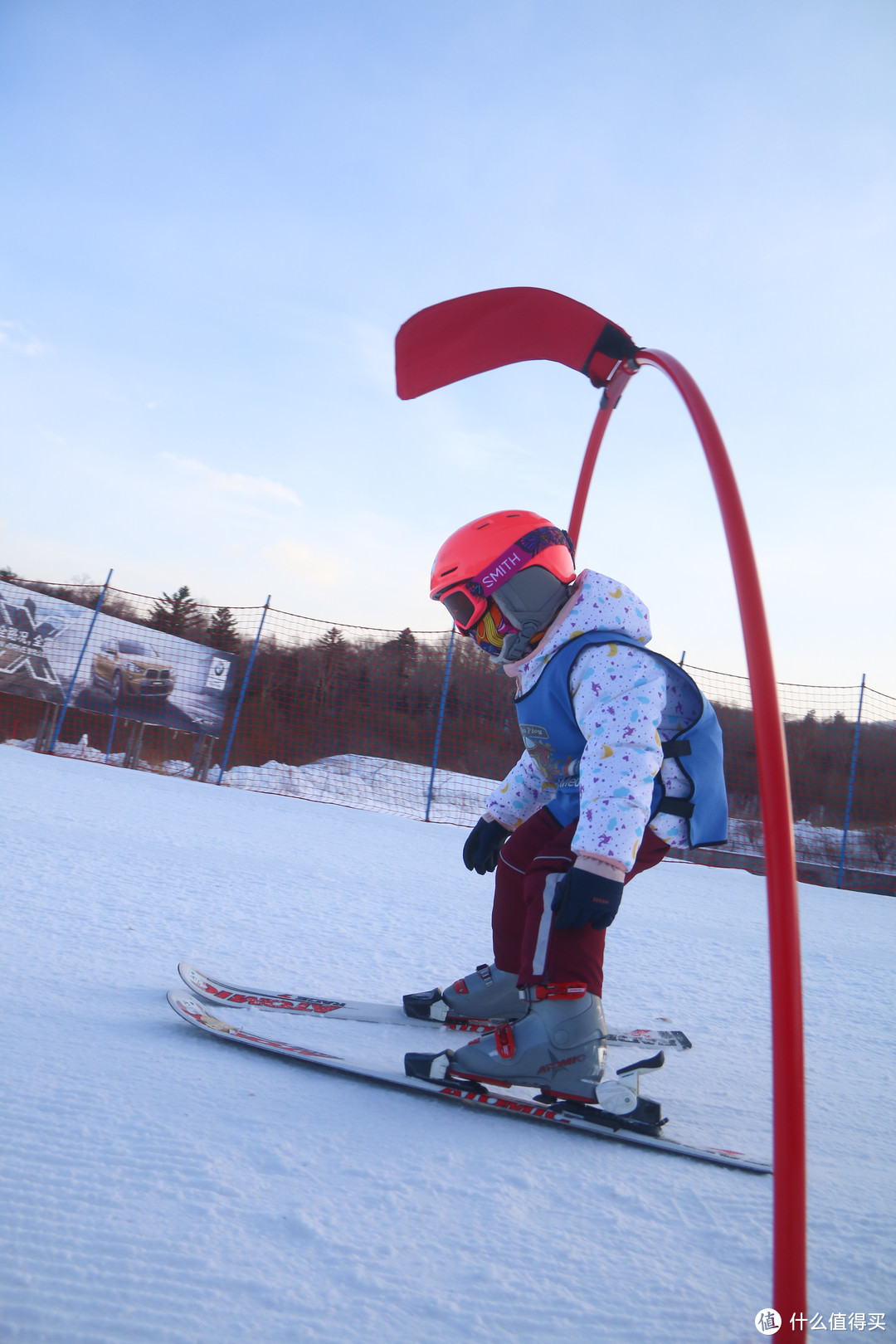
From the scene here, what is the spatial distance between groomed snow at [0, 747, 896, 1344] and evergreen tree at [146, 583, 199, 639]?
7.70m

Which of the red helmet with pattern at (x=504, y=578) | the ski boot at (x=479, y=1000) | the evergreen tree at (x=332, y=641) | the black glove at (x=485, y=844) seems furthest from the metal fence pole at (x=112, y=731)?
the red helmet with pattern at (x=504, y=578)

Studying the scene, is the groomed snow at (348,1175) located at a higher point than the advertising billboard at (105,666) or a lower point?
lower

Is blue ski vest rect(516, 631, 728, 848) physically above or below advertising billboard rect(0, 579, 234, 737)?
below

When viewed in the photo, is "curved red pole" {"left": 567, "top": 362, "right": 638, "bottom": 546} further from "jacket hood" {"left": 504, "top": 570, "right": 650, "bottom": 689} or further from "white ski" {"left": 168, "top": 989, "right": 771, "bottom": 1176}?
"white ski" {"left": 168, "top": 989, "right": 771, "bottom": 1176}

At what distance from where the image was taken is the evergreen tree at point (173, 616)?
944cm

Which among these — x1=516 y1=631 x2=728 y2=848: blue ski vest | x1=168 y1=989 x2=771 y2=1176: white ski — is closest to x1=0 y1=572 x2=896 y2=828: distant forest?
x1=516 y1=631 x2=728 y2=848: blue ski vest

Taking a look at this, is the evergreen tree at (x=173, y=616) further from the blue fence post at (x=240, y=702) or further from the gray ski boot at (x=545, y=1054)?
the gray ski boot at (x=545, y=1054)

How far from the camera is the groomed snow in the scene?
2.35 feet

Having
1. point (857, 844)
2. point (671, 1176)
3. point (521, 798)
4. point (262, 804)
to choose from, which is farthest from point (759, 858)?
point (671, 1176)

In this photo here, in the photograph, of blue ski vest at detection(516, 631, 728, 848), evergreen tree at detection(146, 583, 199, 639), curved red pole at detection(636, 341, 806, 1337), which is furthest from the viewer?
evergreen tree at detection(146, 583, 199, 639)

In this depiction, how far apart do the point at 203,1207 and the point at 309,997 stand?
2.71 ft

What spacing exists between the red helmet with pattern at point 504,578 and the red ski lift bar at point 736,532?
403mm

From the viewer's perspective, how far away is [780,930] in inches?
29.1

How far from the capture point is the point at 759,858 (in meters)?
8.10
